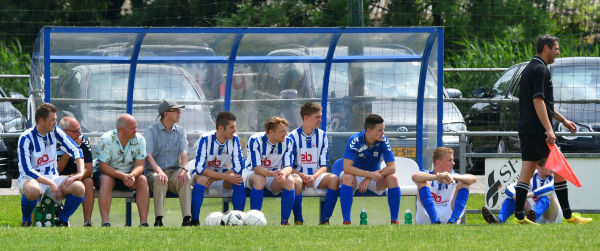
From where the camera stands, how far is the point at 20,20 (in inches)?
859

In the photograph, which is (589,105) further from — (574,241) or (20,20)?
(20,20)

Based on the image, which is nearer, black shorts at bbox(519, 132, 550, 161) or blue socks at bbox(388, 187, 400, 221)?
black shorts at bbox(519, 132, 550, 161)

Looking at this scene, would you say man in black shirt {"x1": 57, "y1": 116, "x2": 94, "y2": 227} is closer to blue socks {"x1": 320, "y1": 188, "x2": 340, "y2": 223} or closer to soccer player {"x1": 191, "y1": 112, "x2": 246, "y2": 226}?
soccer player {"x1": 191, "y1": 112, "x2": 246, "y2": 226}

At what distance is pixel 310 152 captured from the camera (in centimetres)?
1077

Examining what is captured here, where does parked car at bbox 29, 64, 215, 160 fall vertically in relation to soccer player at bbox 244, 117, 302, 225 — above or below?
above

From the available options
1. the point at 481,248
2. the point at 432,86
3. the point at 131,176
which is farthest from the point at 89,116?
the point at 481,248

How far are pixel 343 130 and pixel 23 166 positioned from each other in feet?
11.8

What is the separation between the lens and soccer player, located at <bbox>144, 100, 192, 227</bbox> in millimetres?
10273

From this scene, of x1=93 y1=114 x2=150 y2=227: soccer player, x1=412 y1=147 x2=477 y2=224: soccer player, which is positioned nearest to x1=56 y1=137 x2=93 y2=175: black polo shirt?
x1=93 y1=114 x2=150 y2=227: soccer player

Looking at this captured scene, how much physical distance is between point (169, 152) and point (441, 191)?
266 cm

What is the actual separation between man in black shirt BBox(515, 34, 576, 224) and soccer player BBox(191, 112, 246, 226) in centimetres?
267

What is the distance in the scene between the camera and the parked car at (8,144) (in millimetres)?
13367

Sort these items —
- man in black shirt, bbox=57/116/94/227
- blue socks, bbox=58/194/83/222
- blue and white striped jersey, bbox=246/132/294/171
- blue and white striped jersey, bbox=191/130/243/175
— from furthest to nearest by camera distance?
blue and white striped jersey, bbox=246/132/294/171
blue and white striped jersey, bbox=191/130/243/175
man in black shirt, bbox=57/116/94/227
blue socks, bbox=58/194/83/222

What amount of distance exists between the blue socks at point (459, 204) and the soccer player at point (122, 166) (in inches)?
113
